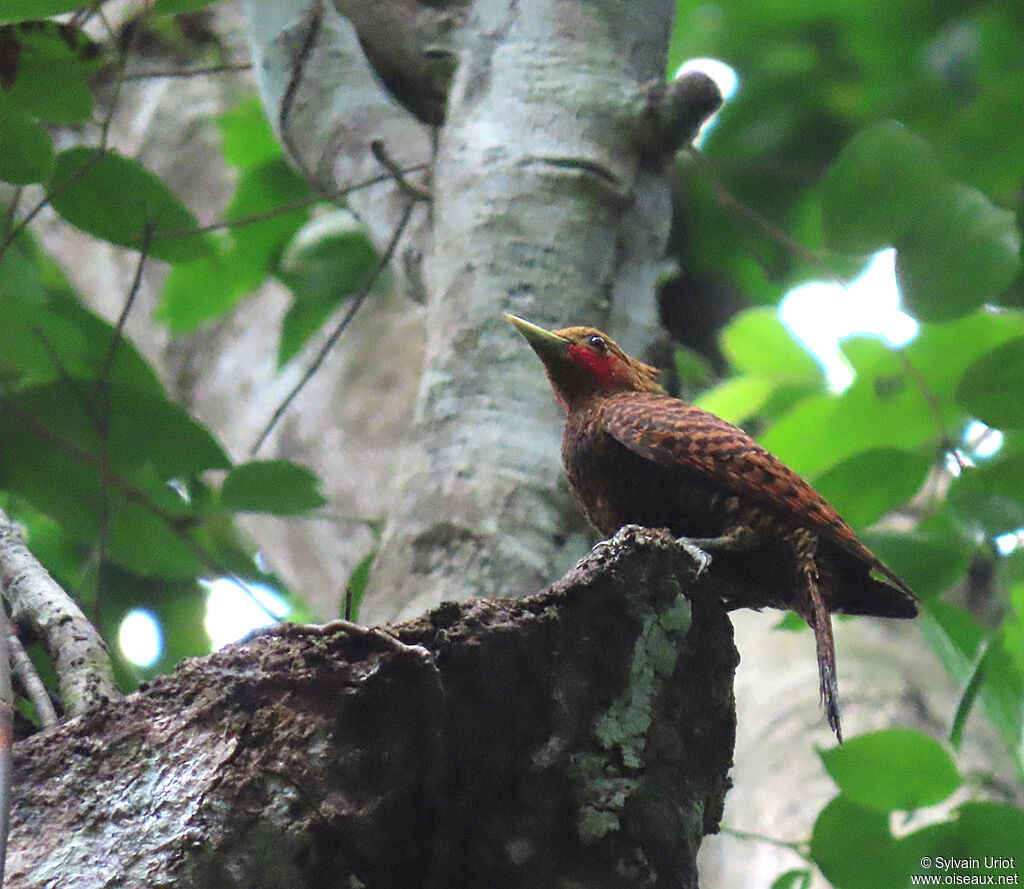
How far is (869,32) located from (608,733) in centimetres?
423

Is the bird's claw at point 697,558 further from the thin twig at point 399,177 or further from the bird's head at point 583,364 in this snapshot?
the thin twig at point 399,177

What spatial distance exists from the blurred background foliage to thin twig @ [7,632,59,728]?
2.16ft

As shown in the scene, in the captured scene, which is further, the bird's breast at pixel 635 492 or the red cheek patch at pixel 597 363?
the red cheek patch at pixel 597 363

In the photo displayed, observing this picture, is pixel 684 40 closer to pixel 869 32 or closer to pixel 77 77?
pixel 869 32

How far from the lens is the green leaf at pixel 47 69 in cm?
258

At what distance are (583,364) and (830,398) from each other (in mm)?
1191

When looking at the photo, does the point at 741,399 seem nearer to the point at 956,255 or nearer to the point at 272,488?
the point at 956,255

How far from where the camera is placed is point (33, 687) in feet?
5.55

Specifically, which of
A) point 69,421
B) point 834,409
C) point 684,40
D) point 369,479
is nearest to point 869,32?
point 684,40

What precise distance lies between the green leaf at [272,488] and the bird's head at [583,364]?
1.85ft

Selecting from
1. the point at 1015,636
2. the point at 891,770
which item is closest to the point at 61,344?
the point at 891,770

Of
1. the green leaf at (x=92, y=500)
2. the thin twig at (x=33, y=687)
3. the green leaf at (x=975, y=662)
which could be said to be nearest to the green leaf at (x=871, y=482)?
the green leaf at (x=975, y=662)

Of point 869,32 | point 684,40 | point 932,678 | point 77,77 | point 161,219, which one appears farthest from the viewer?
point 684,40

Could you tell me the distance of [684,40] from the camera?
5.91m
